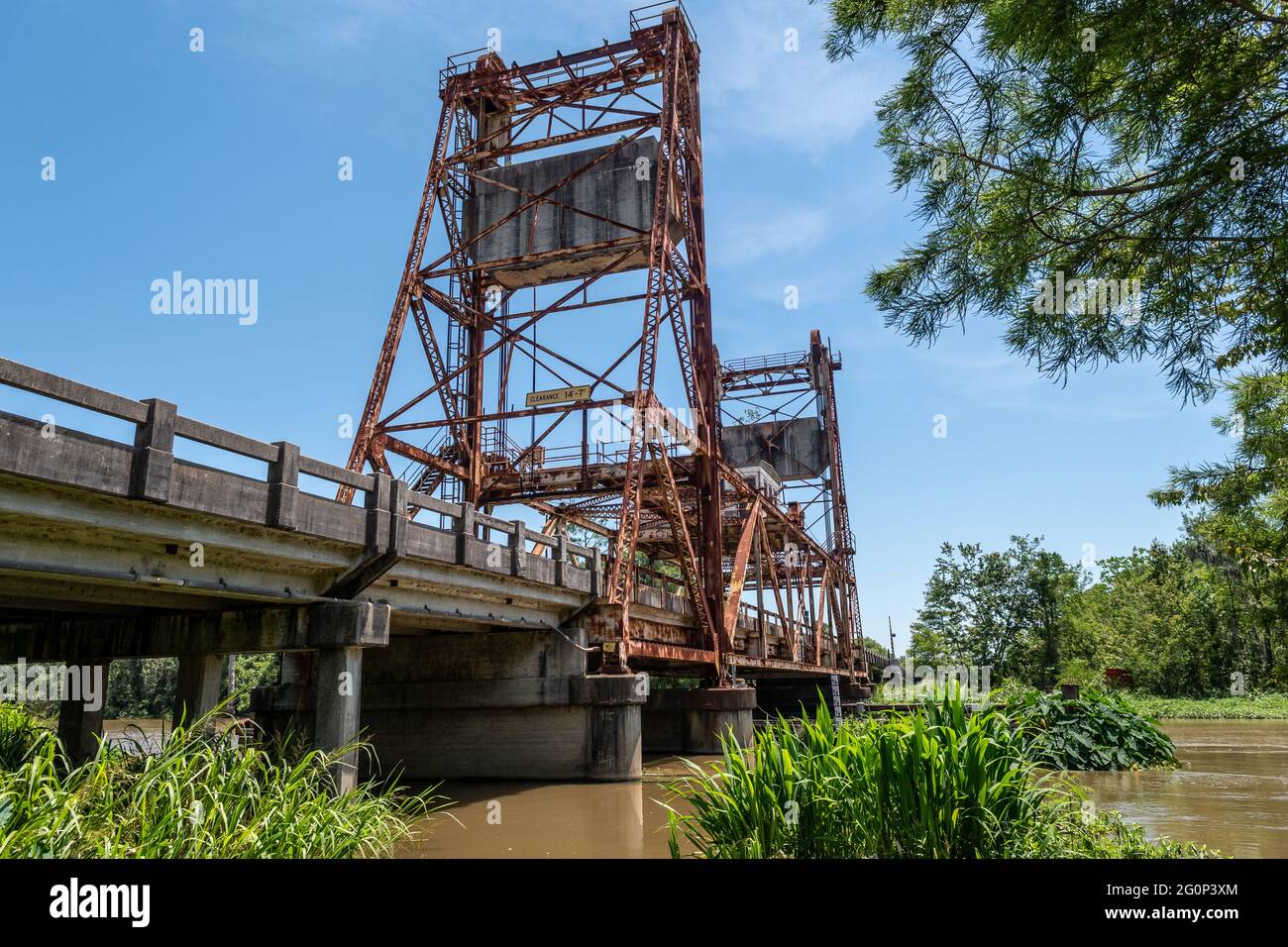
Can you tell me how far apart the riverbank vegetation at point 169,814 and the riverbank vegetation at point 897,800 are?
120 inches

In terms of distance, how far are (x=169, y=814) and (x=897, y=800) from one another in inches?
205

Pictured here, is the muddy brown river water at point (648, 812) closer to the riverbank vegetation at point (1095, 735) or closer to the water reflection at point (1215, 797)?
the water reflection at point (1215, 797)

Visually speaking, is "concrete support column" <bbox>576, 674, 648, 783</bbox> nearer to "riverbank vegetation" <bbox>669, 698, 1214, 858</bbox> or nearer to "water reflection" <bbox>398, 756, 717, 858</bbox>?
"water reflection" <bbox>398, 756, 717, 858</bbox>

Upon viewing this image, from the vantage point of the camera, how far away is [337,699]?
41.7ft

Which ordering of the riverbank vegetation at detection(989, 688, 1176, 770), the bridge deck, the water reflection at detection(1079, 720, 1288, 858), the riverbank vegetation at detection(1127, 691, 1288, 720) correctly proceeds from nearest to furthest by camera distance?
the bridge deck < the water reflection at detection(1079, 720, 1288, 858) < the riverbank vegetation at detection(989, 688, 1176, 770) < the riverbank vegetation at detection(1127, 691, 1288, 720)

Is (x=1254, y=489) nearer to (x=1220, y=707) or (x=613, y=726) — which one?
(x=613, y=726)

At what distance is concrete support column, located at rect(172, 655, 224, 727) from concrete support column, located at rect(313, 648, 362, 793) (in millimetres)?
2087

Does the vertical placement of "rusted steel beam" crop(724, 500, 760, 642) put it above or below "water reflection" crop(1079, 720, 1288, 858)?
above

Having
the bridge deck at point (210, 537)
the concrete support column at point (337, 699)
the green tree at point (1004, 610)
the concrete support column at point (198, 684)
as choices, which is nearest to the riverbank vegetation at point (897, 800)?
the bridge deck at point (210, 537)

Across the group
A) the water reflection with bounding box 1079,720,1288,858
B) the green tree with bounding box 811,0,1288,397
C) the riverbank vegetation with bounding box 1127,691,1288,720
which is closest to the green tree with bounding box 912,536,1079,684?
the riverbank vegetation with bounding box 1127,691,1288,720

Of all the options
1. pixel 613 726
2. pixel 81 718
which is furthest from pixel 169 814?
pixel 613 726

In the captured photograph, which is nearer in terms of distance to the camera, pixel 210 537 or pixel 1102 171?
pixel 1102 171

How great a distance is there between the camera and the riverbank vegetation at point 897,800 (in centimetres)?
595

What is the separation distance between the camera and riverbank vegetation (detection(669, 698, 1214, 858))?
5.95 metres
